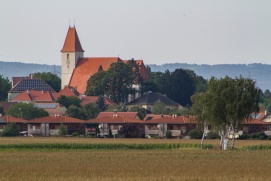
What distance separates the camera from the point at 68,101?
A: 7249 inches

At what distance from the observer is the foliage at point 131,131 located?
136m

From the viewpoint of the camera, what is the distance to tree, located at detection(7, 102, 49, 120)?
155m

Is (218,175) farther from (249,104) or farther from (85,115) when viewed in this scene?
(85,115)

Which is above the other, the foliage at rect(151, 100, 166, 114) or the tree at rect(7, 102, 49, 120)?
the foliage at rect(151, 100, 166, 114)

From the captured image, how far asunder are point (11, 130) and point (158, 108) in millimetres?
51677

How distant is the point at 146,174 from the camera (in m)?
61.0

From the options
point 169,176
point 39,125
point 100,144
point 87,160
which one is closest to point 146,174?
point 169,176

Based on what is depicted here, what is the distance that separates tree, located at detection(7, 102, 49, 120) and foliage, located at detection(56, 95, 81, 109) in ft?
70.6

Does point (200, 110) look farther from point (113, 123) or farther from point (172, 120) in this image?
point (113, 123)

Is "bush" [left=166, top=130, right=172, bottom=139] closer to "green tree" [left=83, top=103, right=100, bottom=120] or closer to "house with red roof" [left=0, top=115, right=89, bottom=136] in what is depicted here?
"house with red roof" [left=0, top=115, right=89, bottom=136]

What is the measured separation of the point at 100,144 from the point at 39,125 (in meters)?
40.1

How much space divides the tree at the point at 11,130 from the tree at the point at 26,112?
1574 cm

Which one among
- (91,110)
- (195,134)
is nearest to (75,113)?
(91,110)

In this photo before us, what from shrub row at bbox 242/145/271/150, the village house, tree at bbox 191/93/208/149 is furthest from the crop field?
the village house
